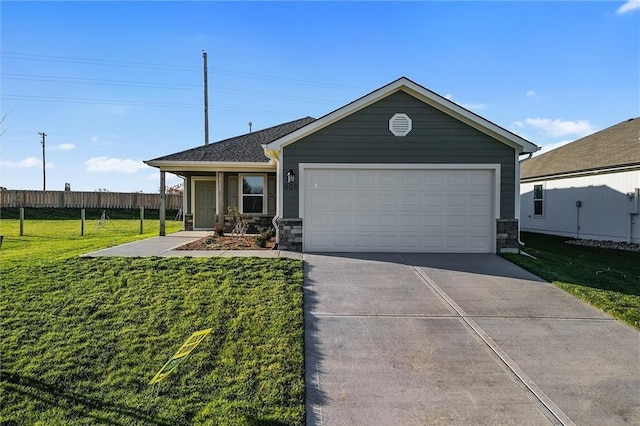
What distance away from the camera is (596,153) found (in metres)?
15.9

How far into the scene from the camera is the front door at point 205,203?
15.7 metres

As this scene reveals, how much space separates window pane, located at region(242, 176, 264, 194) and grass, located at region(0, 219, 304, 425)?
7661 mm

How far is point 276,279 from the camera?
6.70 metres

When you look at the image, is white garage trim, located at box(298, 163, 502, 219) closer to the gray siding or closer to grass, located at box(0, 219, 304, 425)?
the gray siding

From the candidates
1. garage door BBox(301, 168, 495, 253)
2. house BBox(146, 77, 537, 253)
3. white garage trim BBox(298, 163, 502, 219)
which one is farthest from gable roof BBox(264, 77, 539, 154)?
garage door BBox(301, 168, 495, 253)

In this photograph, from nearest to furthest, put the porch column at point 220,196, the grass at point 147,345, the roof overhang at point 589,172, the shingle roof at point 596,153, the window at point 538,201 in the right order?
the grass at point 147,345 < the roof overhang at point 589,172 < the porch column at point 220,196 < the shingle roof at point 596,153 < the window at point 538,201

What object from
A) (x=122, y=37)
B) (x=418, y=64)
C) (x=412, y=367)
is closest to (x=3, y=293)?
(x=412, y=367)

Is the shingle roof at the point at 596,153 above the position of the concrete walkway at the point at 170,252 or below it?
above

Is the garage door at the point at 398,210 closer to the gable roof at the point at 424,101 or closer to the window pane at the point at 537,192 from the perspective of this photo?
the gable roof at the point at 424,101

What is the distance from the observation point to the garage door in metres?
9.70

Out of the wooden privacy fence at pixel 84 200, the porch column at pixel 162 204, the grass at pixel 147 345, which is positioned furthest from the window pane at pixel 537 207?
the wooden privacy fence at pixel 84 200

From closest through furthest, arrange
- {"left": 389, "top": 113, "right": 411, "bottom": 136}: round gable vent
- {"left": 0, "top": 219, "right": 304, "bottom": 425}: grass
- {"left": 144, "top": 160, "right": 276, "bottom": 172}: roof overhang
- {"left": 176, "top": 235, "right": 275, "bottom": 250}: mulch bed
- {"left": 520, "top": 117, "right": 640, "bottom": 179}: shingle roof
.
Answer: {"left": 0, "top": 219, "right": 304, "bottom": 425}: grass < {"left": 389, "top": 113, "right": 411, "bottom": 136}: round gable vent < {"left": 176, "top": 235, "right": 275, "bottom": 250}: mulch bed < {"left": 144, "top": 160, "right": 276, "bottom": 172}: roof overhang < {"left": 520, "top": 117, "right": 640, "bottom": 179}: shingle roof

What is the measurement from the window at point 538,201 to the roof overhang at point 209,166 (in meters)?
12.8

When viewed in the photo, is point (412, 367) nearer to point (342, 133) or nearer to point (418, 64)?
point (342, 133)
